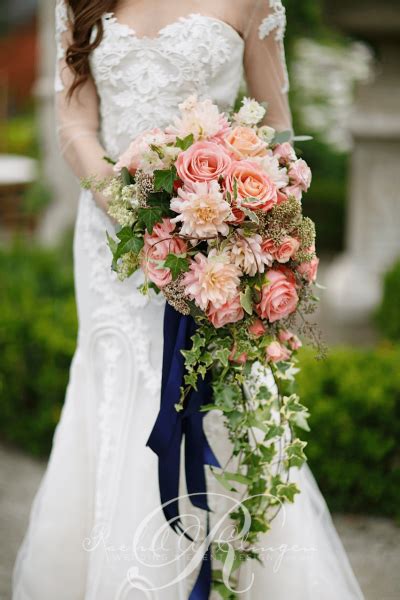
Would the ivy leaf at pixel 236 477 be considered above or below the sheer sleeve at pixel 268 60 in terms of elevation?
below

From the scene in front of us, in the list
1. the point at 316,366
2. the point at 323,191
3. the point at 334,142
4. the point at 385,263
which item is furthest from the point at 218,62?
the point at 334,142

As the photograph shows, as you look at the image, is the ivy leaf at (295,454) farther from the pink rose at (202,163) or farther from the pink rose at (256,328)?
the pink rose at (202,163)

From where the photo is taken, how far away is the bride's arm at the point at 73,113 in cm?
265

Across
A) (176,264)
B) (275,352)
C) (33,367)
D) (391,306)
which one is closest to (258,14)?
(176,264)

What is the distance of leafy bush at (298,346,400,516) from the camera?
150 inches

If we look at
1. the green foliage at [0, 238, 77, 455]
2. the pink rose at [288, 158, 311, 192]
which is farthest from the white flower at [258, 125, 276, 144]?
the green foliage at [0, 238, 77, 455]

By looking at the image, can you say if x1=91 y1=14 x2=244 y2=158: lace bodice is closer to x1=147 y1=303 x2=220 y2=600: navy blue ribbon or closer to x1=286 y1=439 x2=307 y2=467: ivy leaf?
x1=147 y1=303 x2=220 y2=600: navy blue ribbon

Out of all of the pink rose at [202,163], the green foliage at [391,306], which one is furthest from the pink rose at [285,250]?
the green foliage at [391,306]

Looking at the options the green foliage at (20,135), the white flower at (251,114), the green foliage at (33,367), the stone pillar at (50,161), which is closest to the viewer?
the white flower at (251,114)

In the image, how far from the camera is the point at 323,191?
10.3 metres

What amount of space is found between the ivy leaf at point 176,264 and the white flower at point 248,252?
125 mm

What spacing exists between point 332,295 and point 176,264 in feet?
16.3

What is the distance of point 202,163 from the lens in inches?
83.2

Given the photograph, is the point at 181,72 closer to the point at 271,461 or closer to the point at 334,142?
the point at 271,461
